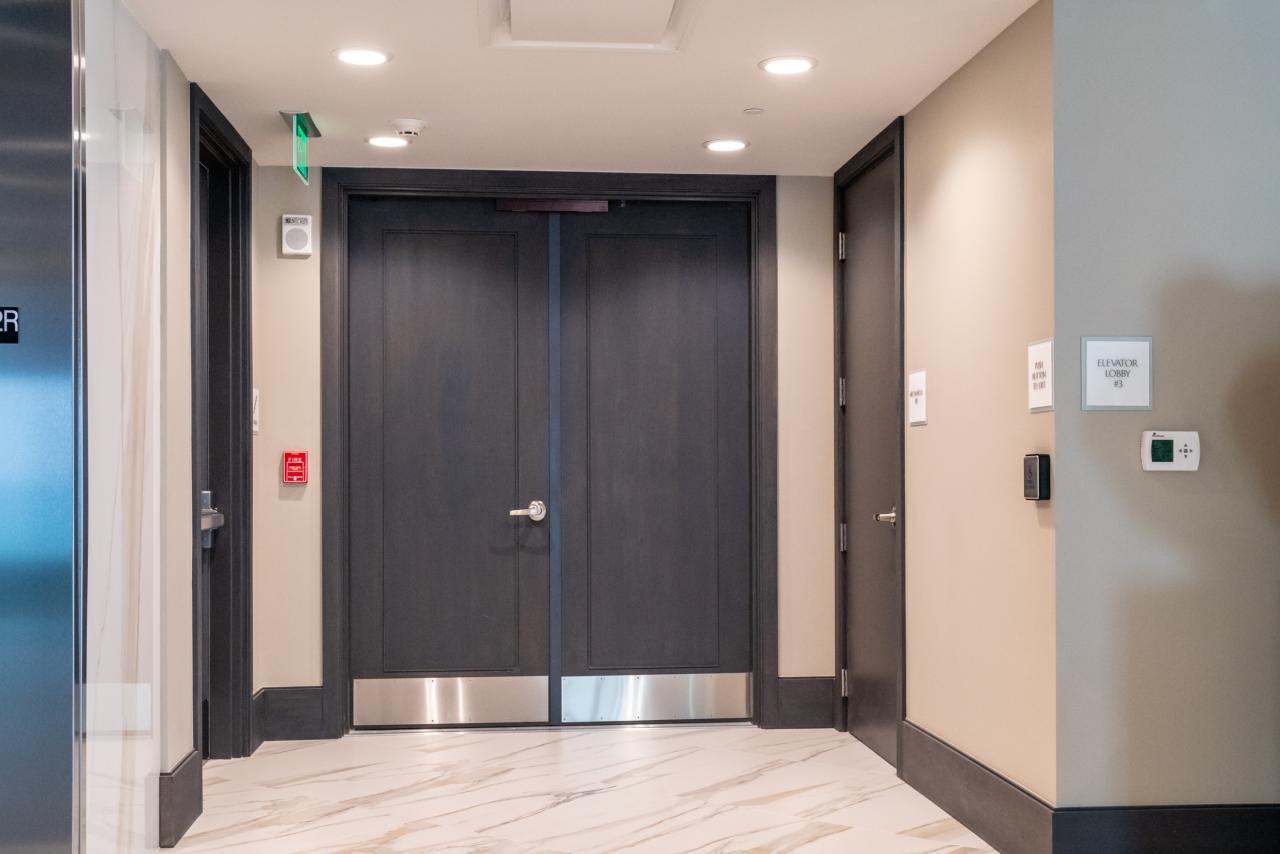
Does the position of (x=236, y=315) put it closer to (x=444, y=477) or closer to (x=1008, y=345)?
(x=444, y=477)

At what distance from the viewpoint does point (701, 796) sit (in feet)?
12.8

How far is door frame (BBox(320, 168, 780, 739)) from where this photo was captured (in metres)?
4.73

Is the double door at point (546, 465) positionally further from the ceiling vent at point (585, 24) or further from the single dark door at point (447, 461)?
the ceiling vent at point (585, 24)

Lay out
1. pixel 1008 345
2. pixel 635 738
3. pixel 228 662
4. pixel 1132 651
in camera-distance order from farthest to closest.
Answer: pixel 635 738 < pixel 228 662 < pixel 1008 345 < pixel 1132 651

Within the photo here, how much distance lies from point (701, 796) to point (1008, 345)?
1.82m

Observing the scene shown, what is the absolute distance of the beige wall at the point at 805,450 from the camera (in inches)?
194

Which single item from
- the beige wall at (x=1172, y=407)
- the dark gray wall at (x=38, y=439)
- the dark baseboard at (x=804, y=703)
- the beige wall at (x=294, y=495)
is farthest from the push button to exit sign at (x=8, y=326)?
the dark baseboard at (x=804, y=703)

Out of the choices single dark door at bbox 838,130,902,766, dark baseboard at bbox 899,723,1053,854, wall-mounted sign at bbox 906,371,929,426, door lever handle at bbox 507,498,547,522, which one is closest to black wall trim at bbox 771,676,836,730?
single dark door at bbox 838,130,902,766

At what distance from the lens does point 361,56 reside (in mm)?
3471

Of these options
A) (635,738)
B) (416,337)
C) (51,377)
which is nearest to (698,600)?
(635,738)

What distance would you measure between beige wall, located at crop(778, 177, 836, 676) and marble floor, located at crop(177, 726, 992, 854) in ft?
1.45

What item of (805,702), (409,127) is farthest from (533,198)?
(805,702)

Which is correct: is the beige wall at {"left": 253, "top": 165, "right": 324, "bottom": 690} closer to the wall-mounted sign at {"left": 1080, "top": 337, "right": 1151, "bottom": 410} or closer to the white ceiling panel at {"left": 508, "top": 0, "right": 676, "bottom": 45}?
the white ceiling panel at {"left": 508, "top": 0, "right": 676, "bottom": 45}

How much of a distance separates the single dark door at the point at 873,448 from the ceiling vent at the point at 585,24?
3.97 feet
